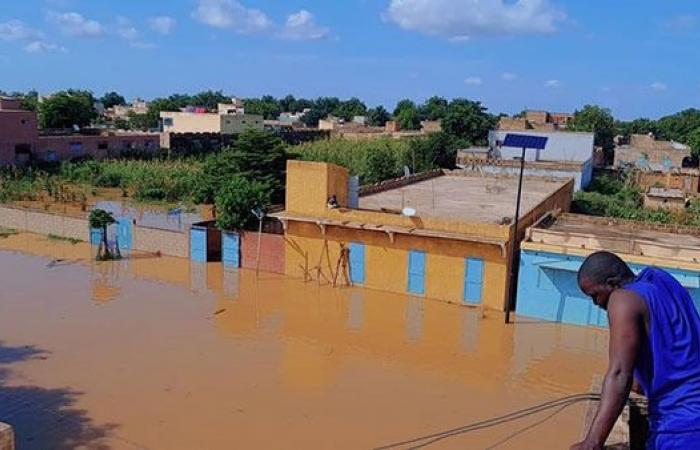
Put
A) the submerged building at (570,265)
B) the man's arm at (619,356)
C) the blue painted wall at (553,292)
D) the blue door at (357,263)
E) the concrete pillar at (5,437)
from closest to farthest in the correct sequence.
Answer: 1. the man's arm at (619,356)
2. the concrete pillar at (5,437)
3. the submerged building at (570,265)
4. the blue painted wall at (553,292)
5. the blue door at (357,263)

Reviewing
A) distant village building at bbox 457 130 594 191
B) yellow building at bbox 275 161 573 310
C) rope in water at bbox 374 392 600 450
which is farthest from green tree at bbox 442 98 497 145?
rope in water at bbox 374 392 600 450

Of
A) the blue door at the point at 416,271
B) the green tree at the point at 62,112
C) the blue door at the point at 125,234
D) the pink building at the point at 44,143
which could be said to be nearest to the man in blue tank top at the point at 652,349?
the blue door at the point at 416,271

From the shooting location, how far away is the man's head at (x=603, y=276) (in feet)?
8.24

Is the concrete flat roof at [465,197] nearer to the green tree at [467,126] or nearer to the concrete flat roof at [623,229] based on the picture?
the concrete flat roof at [623,229]

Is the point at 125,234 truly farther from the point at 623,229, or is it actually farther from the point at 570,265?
the point at 623,229

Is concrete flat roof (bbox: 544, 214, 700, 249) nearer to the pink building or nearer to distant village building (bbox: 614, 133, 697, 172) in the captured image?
distant village building (bbox: 614, 133, 697, 172)

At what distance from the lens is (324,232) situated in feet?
56.6

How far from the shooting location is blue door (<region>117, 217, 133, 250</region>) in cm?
2064

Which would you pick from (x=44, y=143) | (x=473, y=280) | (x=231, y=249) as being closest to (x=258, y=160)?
(x=231, y=249)

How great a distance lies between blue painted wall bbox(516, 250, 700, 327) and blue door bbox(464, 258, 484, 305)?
940 mm

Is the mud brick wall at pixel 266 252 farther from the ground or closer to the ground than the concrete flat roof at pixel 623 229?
closer to the ground

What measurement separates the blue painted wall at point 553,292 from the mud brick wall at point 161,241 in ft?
32.6

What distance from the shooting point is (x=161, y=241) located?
20141mm

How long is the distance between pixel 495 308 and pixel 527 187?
10.5 m
